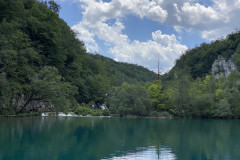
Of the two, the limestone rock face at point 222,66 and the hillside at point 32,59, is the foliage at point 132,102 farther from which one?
the limestone rock face at point 222,66

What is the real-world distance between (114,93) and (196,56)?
62.6 metres

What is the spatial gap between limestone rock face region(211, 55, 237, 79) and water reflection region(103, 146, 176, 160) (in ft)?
261

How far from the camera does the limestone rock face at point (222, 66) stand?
88.0 m

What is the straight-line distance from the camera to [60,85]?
37.8 meters

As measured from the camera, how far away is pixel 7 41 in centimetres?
3075

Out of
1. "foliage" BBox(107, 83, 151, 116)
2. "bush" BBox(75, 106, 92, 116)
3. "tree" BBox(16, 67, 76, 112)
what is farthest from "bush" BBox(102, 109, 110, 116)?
"tree" BBox(16, 67, 76, 112)

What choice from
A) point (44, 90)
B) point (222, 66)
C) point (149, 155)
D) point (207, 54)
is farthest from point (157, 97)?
point (207, 54)

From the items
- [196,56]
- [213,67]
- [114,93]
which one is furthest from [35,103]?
[196,56]

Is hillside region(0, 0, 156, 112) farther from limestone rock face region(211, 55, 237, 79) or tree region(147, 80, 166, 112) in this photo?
limestone rock face region(211, 55, 237, 79)

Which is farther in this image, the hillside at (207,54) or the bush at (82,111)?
the hillside at (207,54)

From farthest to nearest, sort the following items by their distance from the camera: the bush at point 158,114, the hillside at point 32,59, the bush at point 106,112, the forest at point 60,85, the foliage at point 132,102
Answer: the bush at point 158,114, the bush at point 106,112, the foliage at point 132,102, the forest at point 60,85, the hillside at point 32,59

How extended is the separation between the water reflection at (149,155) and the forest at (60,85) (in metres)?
20.3

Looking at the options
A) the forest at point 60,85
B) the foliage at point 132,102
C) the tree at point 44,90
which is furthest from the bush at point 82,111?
the tree at point 44,90

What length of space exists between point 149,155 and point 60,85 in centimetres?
2726
